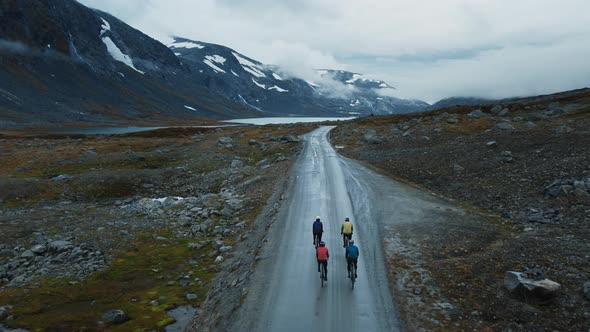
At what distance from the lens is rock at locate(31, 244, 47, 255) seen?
24188 mm

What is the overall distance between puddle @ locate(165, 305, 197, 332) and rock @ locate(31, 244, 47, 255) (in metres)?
11.6

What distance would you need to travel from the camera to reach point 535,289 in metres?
15.1

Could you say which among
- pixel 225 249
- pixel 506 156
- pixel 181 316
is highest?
pixel 506 156

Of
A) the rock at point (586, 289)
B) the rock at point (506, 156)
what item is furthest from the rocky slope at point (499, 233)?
the rock at point (506, 156)

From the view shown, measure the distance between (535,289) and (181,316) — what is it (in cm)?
1523

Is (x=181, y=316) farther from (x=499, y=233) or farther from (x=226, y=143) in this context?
(x=226, y=143)

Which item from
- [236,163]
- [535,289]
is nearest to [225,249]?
[535,289]

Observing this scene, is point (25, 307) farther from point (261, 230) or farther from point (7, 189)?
point (7, 189)

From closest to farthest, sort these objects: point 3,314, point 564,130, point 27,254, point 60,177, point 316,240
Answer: point 3,314, point 316,240, point 27,254, point 564,130, point 60,177

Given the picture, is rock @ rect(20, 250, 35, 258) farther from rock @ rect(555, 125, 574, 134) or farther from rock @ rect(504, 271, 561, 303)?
rock @ rect(555, 125, 574, 134)

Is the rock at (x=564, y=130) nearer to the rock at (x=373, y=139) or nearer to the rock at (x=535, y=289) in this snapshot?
the rock at (x=373, y=139)

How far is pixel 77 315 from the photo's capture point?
18.1m

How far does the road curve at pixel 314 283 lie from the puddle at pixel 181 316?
10.8ft

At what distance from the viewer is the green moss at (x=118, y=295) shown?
57.7 ft
